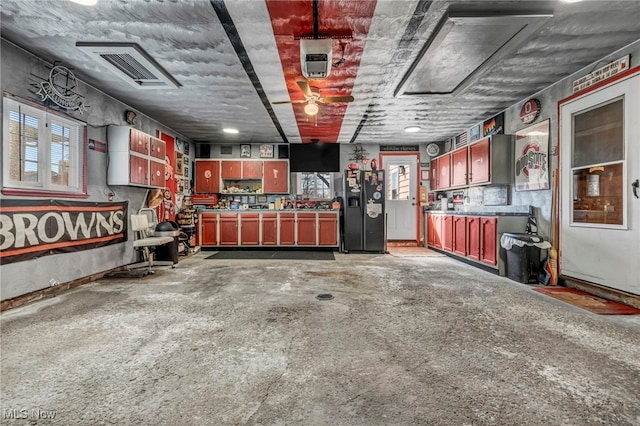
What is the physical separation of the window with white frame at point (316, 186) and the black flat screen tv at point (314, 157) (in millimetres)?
196

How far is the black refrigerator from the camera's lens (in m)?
6.84

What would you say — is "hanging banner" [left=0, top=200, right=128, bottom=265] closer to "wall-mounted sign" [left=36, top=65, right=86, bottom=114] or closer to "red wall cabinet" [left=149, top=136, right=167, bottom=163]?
"red wall cabinet" [left=149, top=136, right=167, bottom=163]

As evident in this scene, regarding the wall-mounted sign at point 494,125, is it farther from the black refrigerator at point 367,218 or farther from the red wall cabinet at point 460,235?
the black refrigerator at point 367,218

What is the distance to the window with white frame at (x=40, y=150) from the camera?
3051mm

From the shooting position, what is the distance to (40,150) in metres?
3.42

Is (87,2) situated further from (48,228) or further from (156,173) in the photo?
(156,173)

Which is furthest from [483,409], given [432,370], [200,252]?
[200,252]

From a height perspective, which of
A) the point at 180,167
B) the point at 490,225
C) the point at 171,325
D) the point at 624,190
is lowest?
the point at 171,325

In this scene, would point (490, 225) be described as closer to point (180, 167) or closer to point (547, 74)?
point (547, 74)

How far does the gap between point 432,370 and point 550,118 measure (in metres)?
4.34

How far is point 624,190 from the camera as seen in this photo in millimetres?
3184

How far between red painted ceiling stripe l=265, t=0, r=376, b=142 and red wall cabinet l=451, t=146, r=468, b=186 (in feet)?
10.3

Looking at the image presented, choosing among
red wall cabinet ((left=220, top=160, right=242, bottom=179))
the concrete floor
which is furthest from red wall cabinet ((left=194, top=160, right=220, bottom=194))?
the concrete floor

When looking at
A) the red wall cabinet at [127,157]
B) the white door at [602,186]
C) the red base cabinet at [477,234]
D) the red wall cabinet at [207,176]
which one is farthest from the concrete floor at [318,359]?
the red wall cabinet at [207,176]
